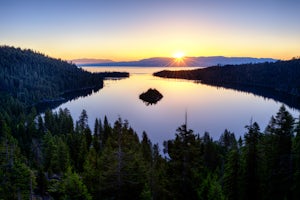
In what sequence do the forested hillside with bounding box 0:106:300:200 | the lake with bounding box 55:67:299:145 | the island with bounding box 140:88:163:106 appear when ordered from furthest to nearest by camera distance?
the island with bounding box 140:88:163:106
the lake with bounding box 55:67:299:145
the forested hillside with bounding box 0:106:300:200

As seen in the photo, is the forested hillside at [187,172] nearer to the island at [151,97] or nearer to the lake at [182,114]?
the lake at [182,114]

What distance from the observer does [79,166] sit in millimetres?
54875

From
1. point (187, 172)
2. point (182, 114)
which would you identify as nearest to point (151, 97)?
point (182, 114)

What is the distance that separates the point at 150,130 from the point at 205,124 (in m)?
23.9

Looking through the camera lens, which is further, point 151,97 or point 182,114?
point 151,97

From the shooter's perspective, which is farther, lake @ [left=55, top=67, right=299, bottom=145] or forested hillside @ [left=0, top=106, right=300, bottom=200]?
lake @ [left=55, top=67, right=299, bottom=145]

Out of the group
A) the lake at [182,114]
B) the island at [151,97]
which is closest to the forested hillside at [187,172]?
the lake at [182,114]

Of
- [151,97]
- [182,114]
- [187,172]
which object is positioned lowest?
[182,114]

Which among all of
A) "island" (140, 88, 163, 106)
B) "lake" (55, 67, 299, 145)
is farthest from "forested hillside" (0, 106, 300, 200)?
"island" (140, 88, 163, 106)

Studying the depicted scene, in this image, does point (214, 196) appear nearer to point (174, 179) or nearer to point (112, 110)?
point (174, 179)

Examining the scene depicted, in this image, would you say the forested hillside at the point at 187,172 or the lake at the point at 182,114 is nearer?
the forested hillside at the point at 187,172

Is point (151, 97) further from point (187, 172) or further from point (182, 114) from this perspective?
point (187, 172)

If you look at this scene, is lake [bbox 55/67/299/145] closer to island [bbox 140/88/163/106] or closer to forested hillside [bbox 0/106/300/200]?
island [bbox 140/88/163/106]

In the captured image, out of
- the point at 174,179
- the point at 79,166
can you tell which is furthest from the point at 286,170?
the point at 79,166
